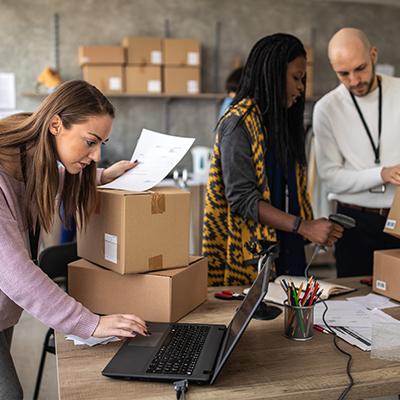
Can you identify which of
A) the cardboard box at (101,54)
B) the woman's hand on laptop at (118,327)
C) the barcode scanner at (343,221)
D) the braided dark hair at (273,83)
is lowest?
the woman's hand on laptop at (118,327)

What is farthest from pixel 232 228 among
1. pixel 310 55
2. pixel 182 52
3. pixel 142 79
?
pixel 310 55

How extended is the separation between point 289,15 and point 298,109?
10.8 ft

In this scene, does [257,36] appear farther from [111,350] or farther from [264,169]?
[111,350]

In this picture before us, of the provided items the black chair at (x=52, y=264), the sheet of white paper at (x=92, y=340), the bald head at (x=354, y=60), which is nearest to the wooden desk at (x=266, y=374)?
the sheet of white paper at (x=92, y=340)

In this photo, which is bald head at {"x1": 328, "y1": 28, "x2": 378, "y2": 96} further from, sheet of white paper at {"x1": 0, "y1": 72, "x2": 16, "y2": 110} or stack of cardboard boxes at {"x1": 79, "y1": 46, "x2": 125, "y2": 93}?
sheet of white paper at {"x1": 0, "y1": 72, "x2": 16, "y2": 110}

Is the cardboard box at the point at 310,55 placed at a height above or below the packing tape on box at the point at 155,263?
above

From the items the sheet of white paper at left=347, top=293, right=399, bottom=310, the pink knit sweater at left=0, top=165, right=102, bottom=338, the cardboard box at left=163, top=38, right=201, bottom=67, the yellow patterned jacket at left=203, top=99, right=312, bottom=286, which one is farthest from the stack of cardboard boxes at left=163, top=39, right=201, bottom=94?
the pink knit sweater at left=0, top=165, right=102, bottom=338

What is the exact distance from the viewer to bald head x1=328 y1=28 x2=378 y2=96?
182cm

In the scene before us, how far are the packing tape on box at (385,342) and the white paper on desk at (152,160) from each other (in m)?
0.67

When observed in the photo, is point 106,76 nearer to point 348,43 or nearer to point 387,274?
point 348,43

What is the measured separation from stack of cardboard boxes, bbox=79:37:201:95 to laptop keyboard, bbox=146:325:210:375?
10.6 ft

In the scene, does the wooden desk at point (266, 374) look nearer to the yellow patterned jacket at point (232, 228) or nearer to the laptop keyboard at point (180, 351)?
the laptop keyboard at point (180, 351)

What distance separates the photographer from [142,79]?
401cm

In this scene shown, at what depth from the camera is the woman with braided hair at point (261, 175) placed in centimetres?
152
